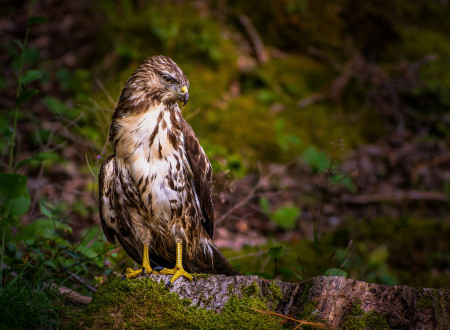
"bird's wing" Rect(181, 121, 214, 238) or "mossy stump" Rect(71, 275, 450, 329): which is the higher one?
"bird's wing" Rect(181, 121, 214, 238)

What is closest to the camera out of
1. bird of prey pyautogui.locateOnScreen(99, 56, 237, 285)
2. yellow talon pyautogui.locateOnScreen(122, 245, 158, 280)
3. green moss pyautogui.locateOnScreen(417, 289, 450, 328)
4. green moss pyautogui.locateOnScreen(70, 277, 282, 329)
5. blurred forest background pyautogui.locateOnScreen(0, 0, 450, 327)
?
green moss pyautogui.locateOnScreen(417, 289, 450, 328)

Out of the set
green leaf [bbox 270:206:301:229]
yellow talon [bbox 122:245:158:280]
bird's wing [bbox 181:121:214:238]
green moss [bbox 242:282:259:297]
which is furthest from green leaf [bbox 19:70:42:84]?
green leaf [bbox 270:206:301:229]

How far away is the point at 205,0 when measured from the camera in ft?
27.9

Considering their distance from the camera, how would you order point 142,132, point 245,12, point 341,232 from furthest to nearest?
point 245,12, point 341,232, point 142,132

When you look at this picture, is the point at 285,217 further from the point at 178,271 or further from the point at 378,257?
the point at 178,271

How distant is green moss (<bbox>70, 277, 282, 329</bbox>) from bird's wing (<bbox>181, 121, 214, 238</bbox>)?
92 centimetres

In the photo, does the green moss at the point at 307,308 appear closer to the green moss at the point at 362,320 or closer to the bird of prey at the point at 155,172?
the green moss at the point at 362,320

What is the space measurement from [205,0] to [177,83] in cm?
560

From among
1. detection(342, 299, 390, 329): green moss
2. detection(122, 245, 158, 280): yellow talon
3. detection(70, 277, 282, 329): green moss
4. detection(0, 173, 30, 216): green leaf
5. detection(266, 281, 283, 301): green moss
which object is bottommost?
detection(122, 245, 158, 280): yellow talon

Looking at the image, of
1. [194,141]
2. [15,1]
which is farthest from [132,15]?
[194,141]

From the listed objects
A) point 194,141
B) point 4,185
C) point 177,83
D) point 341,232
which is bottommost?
point 341,232

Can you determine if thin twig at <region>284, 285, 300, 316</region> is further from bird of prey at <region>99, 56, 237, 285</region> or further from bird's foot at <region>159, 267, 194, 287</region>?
bird of prey at <region>99, 56, 237, 285</region>

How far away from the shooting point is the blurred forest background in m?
5.99

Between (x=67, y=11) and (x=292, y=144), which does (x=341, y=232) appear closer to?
(x=292, y=144)
